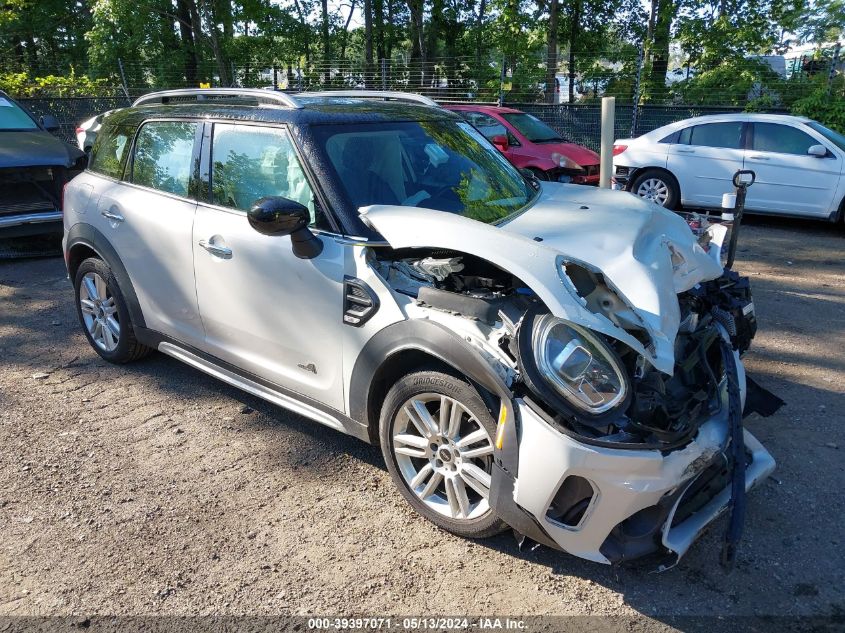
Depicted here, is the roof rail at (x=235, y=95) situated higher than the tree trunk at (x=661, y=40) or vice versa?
the tree trunk at (x=661, y=40)

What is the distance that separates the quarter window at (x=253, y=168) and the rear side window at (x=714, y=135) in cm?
838

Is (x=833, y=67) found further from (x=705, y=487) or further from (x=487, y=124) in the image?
(x=705, y=487)

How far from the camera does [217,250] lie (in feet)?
11.9

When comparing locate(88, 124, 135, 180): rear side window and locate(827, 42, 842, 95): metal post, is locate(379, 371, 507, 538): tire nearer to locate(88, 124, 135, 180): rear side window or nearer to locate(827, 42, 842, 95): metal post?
locate(88, 124, 135, 180): rear side window

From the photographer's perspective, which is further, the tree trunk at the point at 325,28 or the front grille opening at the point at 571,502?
the tree trunk at the point at 325,28

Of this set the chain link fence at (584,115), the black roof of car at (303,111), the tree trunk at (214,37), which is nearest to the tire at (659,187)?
the chain link fence at (584,115)

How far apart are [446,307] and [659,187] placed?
8661 millimetres

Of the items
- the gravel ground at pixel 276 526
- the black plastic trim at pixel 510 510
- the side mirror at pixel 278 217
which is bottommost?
the gravel ground at pixel 276 526

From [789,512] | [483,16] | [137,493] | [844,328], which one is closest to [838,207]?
[844,328]

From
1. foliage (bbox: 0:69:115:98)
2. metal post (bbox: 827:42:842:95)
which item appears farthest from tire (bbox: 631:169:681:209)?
foliage (bbox: 0:69:115:98)

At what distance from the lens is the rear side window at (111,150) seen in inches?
178

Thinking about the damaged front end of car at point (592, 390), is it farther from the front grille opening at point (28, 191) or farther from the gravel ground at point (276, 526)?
the front grille opening at point (28, 191)

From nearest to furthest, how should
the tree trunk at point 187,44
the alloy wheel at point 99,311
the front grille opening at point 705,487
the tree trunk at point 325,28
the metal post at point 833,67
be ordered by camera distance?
the front grille opening at point 705,487, the alloy wheel at point 99,311, the metal post at point 833,67, the tree trunk at point 187,44, the tree trunk at point 325,28

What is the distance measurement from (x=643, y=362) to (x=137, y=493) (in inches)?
97.6
